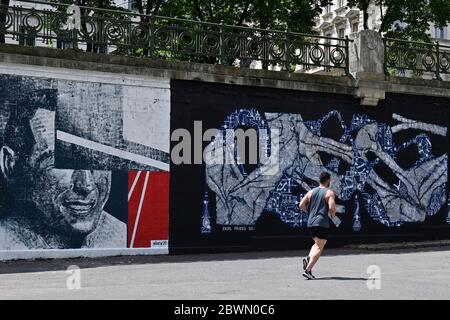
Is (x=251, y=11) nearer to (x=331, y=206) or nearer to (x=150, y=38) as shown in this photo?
(x=150, y=38)

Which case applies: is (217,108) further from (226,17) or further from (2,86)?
(226,17)

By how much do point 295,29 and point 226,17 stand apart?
112 inches

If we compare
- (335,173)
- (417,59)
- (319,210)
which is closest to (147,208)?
(335,173)

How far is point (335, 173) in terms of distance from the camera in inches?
775

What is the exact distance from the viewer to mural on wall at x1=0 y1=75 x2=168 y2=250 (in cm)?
1579

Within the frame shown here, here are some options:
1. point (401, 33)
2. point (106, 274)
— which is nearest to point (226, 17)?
point (401, 33)

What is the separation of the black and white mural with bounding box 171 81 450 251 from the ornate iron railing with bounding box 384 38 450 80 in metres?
0.81

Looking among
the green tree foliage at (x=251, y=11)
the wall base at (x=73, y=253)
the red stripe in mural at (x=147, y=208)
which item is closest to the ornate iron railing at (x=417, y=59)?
the red stripe in mural at (x=147, y=208)

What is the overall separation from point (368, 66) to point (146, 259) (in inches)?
314

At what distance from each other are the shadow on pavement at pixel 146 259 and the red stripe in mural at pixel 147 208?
1.68ft

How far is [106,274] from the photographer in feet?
44.0

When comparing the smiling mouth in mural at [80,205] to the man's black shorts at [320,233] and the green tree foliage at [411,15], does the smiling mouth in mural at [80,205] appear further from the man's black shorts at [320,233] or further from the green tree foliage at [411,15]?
the green tree foliage at [411,15]

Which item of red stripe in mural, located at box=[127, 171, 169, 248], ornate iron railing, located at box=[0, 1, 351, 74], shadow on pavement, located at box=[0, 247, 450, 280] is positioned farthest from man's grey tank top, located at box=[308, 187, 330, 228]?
ornate iron railing, located at box=[0, 1, 351, 74]

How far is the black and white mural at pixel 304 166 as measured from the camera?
18.0 metres
